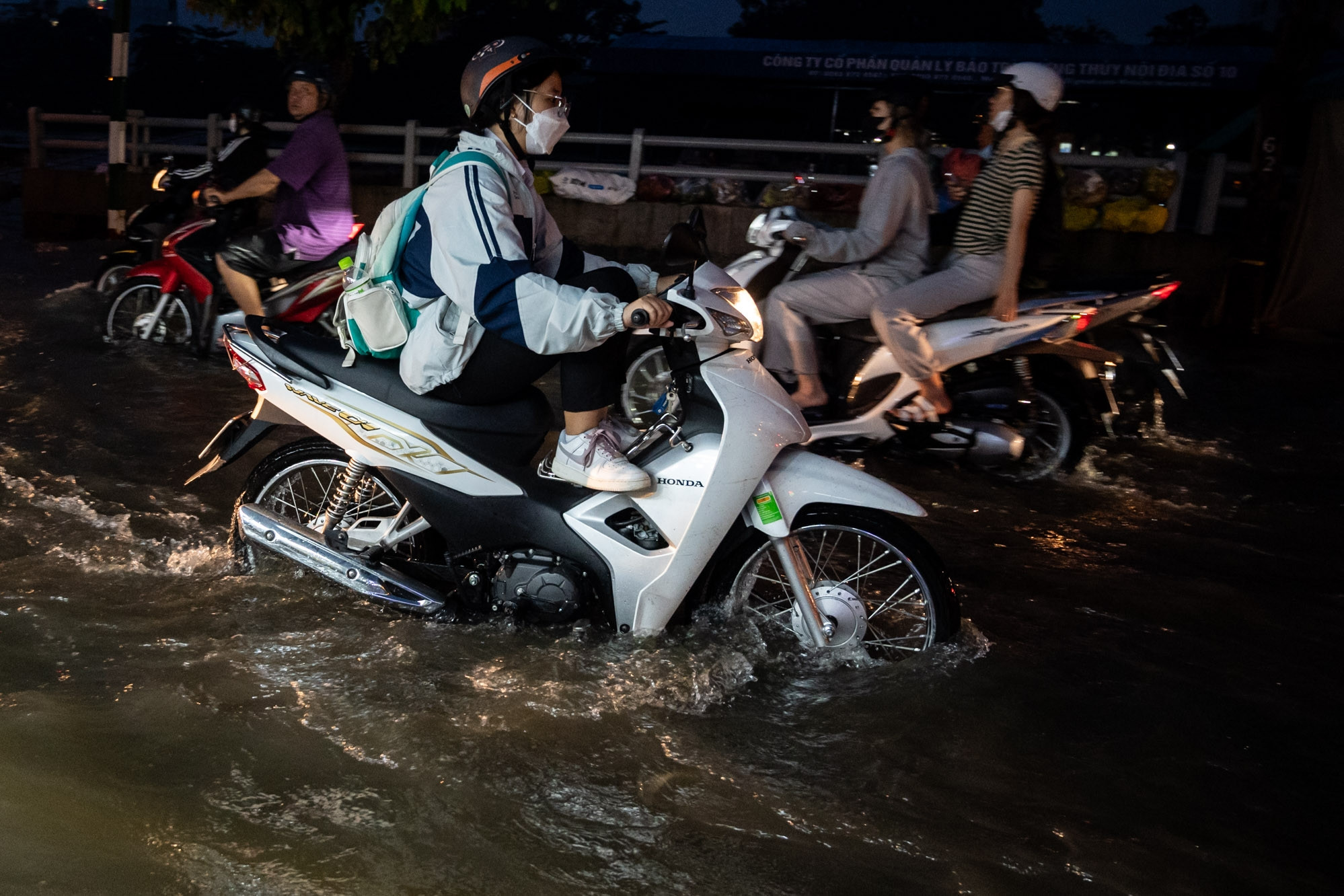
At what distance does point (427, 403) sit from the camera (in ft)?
11.2

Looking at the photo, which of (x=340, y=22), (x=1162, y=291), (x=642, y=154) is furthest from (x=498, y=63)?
(x=642, y=154)

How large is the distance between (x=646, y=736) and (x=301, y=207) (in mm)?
4805

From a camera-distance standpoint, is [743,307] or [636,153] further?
[636,153]

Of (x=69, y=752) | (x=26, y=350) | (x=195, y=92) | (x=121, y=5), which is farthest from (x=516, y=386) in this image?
(x=195, y=92)

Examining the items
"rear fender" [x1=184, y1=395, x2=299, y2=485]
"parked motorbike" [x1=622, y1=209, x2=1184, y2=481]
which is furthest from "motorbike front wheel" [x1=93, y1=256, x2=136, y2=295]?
"rear fender" [x1=184, y1=395, x2=299, y2=485]

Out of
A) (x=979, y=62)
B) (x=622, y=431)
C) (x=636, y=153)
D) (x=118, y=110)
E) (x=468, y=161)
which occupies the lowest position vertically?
(x=622, y=431)

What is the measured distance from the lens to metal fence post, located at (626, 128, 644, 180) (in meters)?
12.2

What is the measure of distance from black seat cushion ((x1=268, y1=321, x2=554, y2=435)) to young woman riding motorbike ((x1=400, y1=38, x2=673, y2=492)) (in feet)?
0.12

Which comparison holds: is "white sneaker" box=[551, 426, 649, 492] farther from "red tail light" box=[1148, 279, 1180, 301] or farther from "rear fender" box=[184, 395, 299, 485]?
"red tail light" box=[1148, 279, 1180, 301]

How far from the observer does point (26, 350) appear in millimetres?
7453

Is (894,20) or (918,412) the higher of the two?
(894,20)

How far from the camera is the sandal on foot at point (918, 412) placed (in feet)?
18.2

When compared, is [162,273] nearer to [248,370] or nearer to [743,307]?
[248,370]

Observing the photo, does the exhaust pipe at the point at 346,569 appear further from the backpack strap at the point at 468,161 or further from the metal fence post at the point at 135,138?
the metal fence post at the point at 135,138
